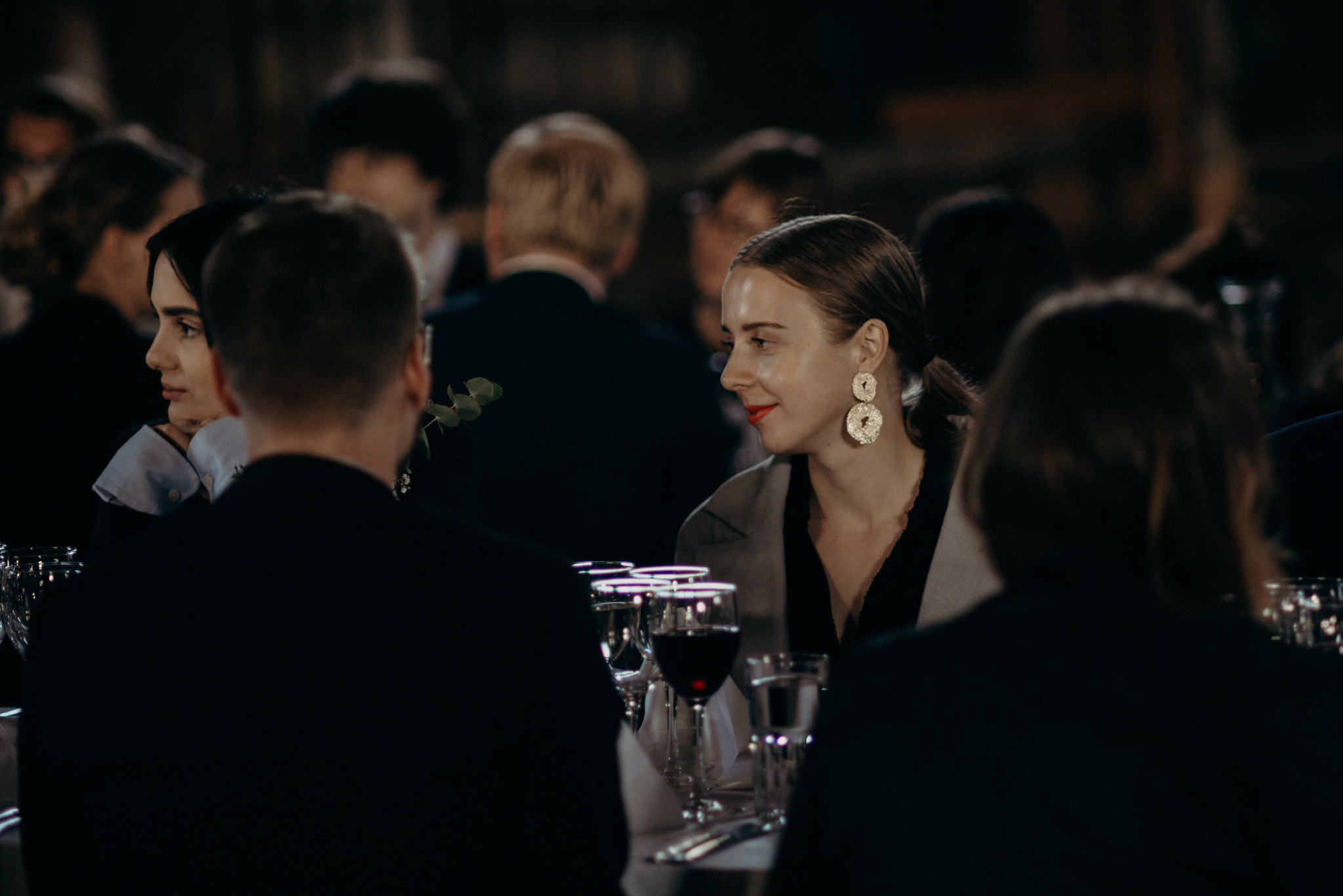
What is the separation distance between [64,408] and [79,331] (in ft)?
0.55

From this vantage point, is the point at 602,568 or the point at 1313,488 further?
the point at 1313,488

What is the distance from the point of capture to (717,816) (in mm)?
1733

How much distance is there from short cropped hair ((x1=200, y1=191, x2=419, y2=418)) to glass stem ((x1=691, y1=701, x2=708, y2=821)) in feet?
2.31

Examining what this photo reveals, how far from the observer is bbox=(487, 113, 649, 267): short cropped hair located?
10.3ft

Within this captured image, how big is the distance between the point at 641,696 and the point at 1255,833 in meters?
0.99

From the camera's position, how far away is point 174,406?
84.1 inches

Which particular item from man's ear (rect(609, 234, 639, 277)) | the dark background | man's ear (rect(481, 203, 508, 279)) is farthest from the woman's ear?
the dark background

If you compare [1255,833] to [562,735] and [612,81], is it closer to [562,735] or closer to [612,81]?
[562,735]

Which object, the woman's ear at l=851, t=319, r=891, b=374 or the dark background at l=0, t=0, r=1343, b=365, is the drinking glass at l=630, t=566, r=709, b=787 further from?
the dark background at l=0, t=0, r=1343, b=365

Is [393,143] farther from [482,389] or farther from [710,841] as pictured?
[710,841]

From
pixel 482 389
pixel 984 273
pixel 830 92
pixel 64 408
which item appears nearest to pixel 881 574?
pixel 482 389

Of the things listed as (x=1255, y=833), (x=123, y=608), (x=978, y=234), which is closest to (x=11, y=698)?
(x=123, y=608)

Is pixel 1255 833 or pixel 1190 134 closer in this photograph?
pixel 1255 833

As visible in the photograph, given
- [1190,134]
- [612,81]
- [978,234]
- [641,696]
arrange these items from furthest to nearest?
[612,81] → [1190,134] → [978,234] → [641,696]
